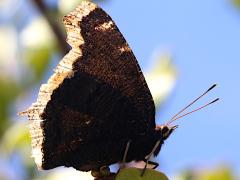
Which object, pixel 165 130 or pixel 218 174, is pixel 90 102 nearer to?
pixel 165 130

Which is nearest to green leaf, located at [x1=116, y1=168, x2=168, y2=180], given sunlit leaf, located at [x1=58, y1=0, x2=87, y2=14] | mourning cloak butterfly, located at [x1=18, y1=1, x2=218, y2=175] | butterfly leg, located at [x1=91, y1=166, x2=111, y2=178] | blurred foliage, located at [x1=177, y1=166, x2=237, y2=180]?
butterfly leg, located at [x1=91, y1=166, x2=111, y2=178]

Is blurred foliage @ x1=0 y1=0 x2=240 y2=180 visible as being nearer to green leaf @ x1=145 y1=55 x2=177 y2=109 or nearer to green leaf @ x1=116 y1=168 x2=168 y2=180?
green leaf @ x1=145 y1=55 x2=177 y2=109

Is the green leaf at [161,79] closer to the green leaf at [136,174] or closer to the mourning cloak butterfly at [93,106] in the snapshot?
the mourning cloak butterfly at [93,106]

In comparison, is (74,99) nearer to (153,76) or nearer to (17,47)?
(153,76)

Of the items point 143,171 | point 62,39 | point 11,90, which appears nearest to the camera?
point 143,171

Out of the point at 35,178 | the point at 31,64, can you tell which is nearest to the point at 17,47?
the point at 31,64

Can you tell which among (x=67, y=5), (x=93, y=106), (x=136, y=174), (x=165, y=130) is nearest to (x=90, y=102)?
(x=93, y=106)

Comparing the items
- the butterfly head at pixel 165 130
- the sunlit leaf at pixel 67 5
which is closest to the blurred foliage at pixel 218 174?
the butterfly head at pixel 165 130
